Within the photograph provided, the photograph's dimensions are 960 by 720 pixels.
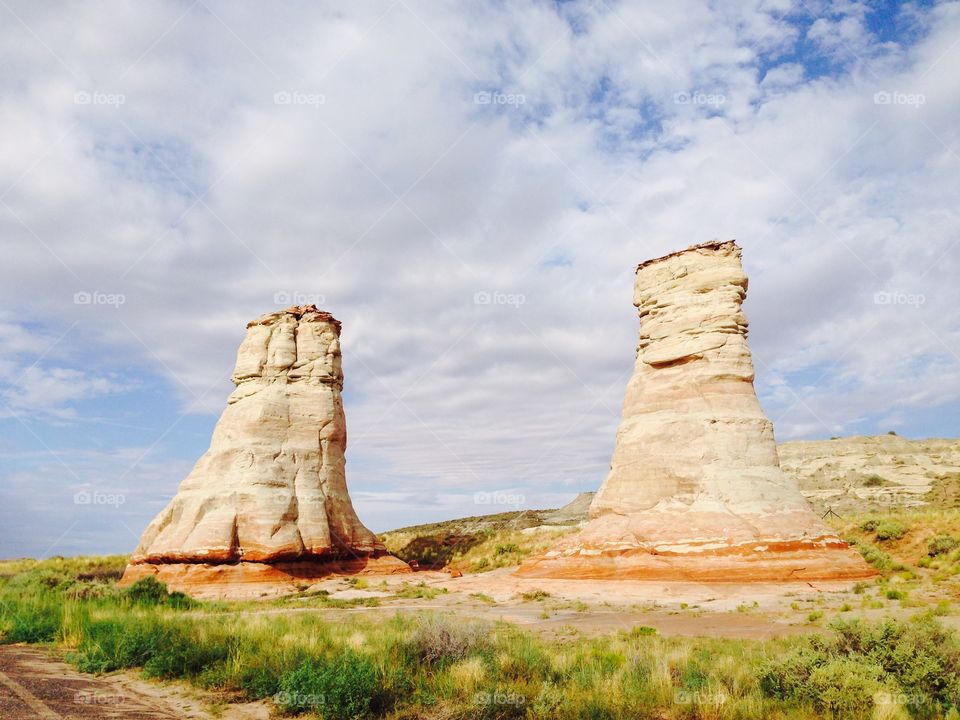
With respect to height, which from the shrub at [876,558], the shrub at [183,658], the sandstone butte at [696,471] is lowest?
the shrub at [876,558]

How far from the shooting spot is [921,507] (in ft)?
154

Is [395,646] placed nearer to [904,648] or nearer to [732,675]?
[732,675]

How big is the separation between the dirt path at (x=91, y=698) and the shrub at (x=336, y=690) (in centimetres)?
44

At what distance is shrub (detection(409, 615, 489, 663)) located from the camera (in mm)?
9820

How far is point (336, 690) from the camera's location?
26.1ft

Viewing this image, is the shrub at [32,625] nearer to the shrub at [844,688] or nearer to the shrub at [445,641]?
the shrub at [445,641]

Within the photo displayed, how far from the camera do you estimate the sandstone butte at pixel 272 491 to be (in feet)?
94.4

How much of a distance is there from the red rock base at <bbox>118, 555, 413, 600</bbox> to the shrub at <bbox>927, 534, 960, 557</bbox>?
2769cm

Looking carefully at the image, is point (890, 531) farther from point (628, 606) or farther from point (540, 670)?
point (540, 670)

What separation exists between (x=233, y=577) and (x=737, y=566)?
21.5 meters

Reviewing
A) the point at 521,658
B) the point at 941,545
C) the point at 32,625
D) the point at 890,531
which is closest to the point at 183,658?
the point at 521,658

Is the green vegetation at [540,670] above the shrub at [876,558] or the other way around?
above

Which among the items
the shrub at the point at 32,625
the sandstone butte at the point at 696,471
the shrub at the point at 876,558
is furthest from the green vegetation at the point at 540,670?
the shrub at the point at 876,558

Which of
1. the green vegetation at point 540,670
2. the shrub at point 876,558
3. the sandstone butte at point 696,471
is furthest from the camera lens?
the shrub at point 876,558
